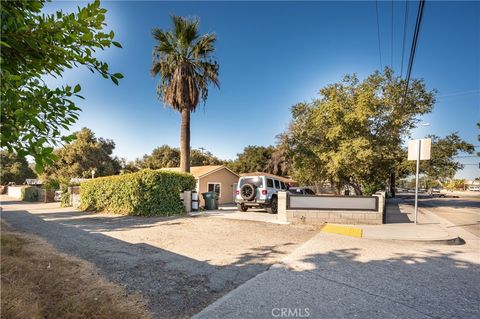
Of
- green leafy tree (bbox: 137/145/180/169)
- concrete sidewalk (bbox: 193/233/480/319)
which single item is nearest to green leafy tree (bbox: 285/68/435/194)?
concrete sidewalk (bbox: 193/233/480/319)

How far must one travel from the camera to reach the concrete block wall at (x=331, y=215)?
10648mm

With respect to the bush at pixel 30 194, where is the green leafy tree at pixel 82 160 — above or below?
above

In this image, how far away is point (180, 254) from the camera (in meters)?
6.52

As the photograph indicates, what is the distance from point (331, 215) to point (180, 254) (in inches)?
265

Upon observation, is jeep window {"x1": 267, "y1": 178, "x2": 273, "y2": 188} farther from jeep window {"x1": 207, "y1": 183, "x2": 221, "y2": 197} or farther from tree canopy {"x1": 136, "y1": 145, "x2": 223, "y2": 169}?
tree canopy {"x1": 136, "y1": 145, "x2": 223, "y2": 169}

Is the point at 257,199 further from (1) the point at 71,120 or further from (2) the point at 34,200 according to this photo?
(2) the point at 34,200

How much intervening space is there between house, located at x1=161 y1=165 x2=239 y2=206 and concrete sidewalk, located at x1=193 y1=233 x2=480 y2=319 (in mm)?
19555

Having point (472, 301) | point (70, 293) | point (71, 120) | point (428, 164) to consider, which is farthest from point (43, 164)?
point (428, 164)

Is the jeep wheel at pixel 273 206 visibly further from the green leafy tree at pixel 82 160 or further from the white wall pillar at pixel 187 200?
the green leafy tree at pixel 82 160

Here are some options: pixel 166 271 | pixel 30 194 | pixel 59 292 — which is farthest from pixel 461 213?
pixel 30 194

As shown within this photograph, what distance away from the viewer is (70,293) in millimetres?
3912

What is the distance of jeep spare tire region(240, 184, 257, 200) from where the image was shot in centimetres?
1598
